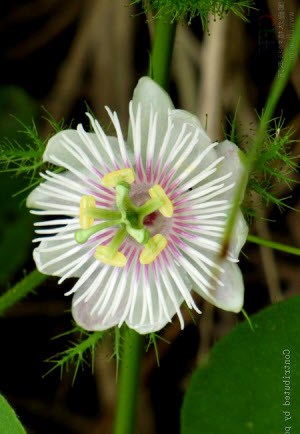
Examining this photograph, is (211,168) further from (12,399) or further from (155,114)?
(12,399)

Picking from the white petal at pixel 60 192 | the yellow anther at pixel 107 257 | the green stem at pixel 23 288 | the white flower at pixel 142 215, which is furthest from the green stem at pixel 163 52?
the green stem at pixel 23 288

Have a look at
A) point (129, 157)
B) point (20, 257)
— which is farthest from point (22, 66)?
point (129, 157)

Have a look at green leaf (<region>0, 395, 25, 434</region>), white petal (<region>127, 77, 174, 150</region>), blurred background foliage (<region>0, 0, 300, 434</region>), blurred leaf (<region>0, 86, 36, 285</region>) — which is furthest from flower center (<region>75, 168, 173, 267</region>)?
blurred leaf (<region>0, 86, 36, 285</region>)

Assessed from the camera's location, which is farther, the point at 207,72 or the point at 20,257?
the point at 20,257

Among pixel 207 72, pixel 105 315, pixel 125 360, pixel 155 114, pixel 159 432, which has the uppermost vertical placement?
pixel 155 114

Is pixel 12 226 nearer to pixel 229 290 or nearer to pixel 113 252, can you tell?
pixel 113 252

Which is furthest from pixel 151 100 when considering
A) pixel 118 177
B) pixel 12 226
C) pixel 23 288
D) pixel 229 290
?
pixel 12 226

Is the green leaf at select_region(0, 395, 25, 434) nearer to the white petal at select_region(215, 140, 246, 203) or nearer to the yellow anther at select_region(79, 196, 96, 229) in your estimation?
the yellow anther at select_region(79, 196, 96, 229)
